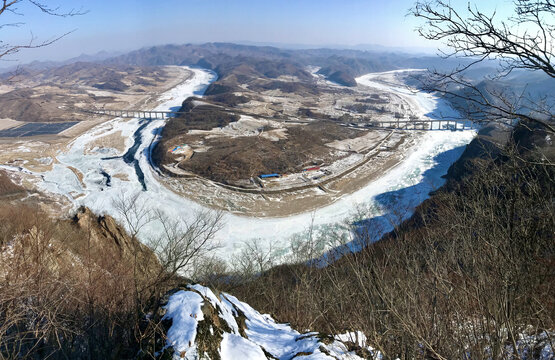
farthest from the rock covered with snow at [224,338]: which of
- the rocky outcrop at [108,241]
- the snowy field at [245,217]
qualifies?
the rocky outcrop at [108,241]

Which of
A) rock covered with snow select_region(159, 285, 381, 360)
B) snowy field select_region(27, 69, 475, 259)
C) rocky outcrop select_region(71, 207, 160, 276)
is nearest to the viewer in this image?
rock covered with snow select_region(159, 285, 381, 360)

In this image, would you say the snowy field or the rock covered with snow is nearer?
the rock covered with snow

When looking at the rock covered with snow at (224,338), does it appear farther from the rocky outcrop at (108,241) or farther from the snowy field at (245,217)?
the rocky outcrop at (108,241)

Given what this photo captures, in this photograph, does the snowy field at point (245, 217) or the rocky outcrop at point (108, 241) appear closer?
the rocky outcrop at point (108, 241)

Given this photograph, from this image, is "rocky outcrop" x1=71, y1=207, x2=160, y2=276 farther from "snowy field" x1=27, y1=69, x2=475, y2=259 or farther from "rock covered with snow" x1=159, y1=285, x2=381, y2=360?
"rock covered with snow" x1=159, y1=285, x2=381, y2=360

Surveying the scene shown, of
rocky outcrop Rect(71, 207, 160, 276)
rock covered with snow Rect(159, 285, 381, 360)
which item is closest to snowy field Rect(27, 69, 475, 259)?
rocky outcrop Rect(71, 207, 160, 276)

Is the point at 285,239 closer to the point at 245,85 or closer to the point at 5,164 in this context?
the point at 5,164

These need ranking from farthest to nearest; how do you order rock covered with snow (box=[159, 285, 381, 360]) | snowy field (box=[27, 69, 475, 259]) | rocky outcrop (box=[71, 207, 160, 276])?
1. snowy field (box=[27, 69, 475, 259])
2. rocky outcrop (box=[71, 207, 160, 276])
3. rock covered with snow (box=[159, 285, 381, 360])
